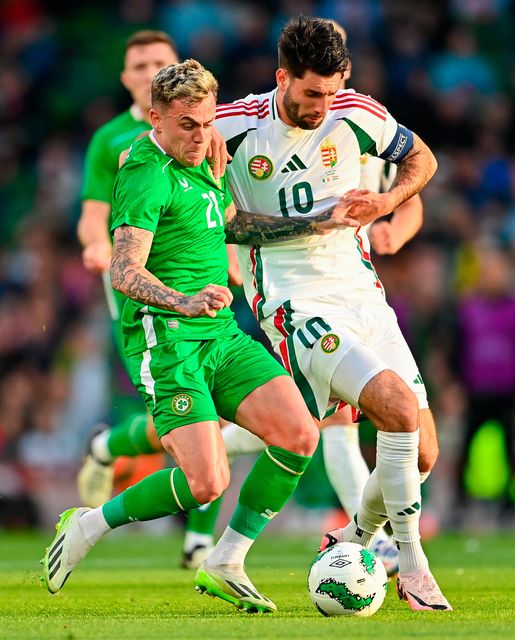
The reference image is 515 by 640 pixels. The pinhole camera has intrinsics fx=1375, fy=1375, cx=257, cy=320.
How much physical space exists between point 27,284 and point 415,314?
4.40 meters

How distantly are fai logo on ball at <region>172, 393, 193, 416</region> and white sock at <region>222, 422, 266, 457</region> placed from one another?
227cm

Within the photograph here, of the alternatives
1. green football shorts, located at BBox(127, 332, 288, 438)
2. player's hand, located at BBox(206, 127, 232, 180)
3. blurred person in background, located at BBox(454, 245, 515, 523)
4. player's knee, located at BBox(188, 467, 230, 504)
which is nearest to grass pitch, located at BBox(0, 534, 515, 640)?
player's knee, located at BBox(188, 467, 230, 504)

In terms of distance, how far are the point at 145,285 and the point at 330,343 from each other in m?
1.07

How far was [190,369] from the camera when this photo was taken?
20.1ft

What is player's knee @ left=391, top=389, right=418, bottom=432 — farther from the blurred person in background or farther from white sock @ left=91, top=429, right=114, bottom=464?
the blurred person in background

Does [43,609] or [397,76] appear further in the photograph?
[397,76]

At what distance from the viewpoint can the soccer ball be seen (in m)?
5.78

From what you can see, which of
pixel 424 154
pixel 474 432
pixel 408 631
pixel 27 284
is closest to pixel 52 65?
pixel 27 284

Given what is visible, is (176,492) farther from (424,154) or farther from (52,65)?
(52,65)

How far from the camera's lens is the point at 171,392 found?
608 cm

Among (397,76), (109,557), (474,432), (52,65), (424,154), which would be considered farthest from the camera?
(52,65)

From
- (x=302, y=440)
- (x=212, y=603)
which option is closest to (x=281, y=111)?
(x=302, y=440)

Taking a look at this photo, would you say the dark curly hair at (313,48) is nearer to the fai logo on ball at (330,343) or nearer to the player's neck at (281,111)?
the player's neck at (281,111)

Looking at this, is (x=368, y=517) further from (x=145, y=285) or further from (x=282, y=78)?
(x=282, y=78)
